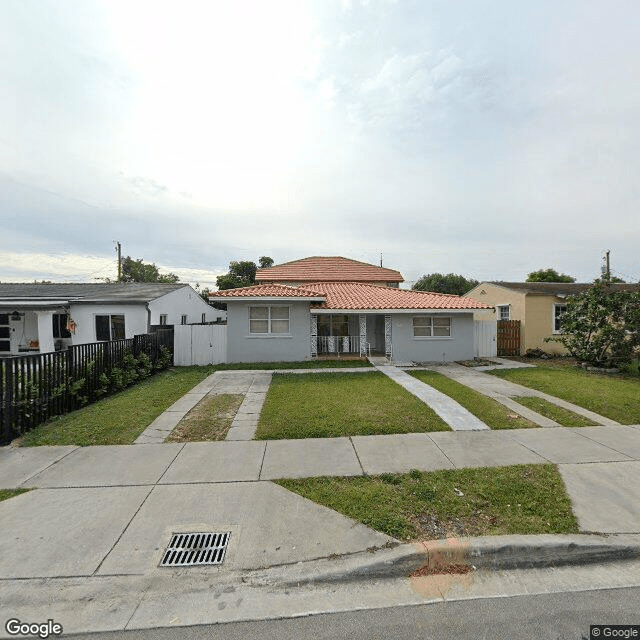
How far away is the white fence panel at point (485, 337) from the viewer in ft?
53.9

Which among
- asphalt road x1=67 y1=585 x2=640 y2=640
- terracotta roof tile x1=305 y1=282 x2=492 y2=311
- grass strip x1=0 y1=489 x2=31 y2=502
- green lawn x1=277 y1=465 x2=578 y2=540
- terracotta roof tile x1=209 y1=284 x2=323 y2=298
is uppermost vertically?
terracotta roof tile x1=209 y1=284 x2=323 y2=298

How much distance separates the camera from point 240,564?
314 centimetres

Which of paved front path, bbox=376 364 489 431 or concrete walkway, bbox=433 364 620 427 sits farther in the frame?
concrete walkway, bbox=433 364 620 427

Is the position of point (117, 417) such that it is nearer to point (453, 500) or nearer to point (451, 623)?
point (453, 500)

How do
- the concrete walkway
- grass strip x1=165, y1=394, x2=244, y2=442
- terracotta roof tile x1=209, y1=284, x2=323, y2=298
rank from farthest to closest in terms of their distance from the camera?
terracotta roof tile x1=209, y1=284, x2=323, y2=298 → the concrete walkway → grass strip x1=165, y1=394, x2=244, y2=442

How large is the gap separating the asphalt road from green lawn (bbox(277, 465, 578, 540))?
70 cm

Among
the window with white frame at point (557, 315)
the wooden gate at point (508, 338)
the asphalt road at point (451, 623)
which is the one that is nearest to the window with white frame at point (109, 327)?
the asphalt road at point (451, 623)

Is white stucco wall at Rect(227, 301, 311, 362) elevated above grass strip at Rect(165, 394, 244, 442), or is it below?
above

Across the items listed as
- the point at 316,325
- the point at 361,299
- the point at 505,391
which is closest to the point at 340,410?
the point at 505,391

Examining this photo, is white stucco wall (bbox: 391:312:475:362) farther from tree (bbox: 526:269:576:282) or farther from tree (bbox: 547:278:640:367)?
tree (bbox: 526:269:576:282)

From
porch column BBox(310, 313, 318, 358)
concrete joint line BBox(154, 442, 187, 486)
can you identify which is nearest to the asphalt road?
concrete joint line BBox(154, 442, 187, 486)

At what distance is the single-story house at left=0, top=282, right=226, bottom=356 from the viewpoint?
15133 mm

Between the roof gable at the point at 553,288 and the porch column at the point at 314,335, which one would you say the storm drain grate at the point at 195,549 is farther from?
the roof gable at the point at 553,288

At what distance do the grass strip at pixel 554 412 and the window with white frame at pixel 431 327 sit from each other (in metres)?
6.66
